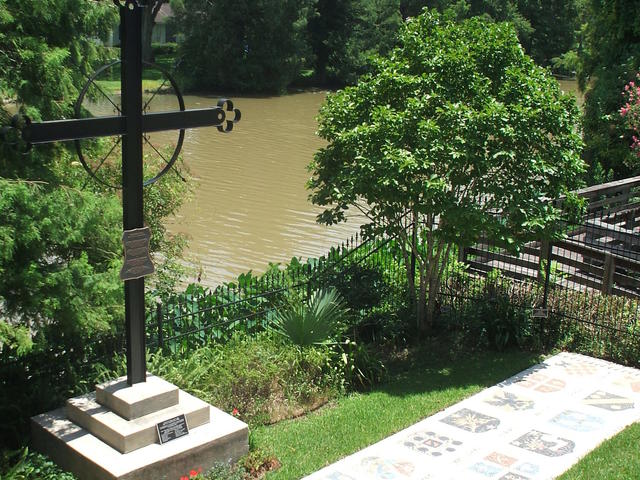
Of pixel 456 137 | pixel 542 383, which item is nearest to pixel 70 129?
pixel 456 137

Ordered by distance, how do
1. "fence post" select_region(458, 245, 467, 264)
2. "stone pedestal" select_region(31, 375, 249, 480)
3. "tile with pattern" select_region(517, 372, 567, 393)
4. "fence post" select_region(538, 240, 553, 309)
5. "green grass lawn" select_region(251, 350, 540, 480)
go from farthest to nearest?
"fence post" select_region(458, 245, 467, 264)
"fence post" select_region(538, 240, 553, 309)
"tile with pattern" select_region(517, 372, 567, 393)
"green grass lawn" select_region(251, 350, 540, 480)
"stone pedestal" select_region(31, 375, 249, 480)

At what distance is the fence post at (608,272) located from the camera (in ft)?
41.2

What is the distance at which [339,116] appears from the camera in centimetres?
1109

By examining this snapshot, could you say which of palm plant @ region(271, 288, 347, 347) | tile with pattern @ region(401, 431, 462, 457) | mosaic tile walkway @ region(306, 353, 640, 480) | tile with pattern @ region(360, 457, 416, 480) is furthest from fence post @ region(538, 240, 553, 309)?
tile with pattern @ region(360, 457, 416, 480)

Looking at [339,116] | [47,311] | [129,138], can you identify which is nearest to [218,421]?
[47,311]

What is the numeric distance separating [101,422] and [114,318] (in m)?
1.06

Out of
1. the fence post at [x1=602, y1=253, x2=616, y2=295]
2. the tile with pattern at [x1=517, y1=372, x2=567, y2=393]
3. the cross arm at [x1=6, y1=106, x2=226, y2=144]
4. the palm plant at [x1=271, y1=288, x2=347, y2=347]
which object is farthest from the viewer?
the fence post at [x1=602, y1=253, x2=616, y2=295]

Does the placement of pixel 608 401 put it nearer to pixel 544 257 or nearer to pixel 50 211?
pixel 544 257

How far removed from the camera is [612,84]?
Result: 21.9 meters

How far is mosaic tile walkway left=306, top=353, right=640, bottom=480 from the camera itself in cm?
768

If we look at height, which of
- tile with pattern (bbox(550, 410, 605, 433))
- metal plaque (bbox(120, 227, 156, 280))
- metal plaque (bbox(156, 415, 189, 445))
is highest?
metal plaque (bbox(120, 227, 156, 280))

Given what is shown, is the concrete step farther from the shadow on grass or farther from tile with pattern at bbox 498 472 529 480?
the shadow on grass

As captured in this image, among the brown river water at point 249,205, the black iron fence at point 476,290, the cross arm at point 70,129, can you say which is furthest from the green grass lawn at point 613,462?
the brown river water at point 249,205

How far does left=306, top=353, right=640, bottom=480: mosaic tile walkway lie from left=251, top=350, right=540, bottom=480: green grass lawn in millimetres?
166
